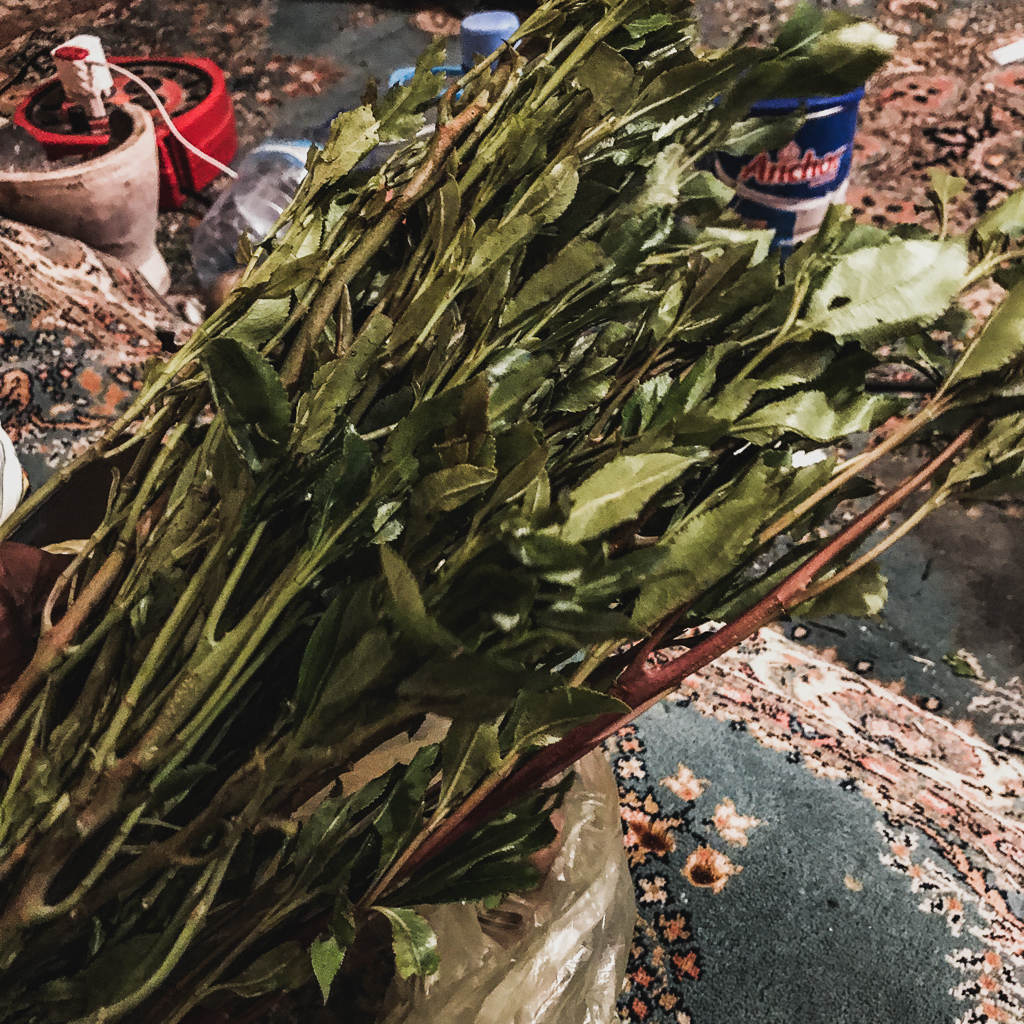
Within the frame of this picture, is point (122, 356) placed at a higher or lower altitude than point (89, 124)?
lower

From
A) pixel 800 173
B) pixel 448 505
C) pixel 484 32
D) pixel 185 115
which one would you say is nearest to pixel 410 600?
pixel 448 505

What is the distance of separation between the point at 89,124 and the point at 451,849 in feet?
4.11

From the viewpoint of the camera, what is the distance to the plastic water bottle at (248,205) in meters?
1.42

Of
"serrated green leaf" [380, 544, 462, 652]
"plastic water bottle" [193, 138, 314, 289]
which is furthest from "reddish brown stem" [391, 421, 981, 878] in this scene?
"plastic water bottle" [193, 138, 314, 289]

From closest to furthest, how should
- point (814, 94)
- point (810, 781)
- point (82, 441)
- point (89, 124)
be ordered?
point (814, 94), point (810, 781), point (82, 441), point (89, 124)

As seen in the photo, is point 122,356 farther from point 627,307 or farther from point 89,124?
point 627,307

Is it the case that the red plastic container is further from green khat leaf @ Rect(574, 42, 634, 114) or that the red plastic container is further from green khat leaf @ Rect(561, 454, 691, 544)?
green khat leaf @ Rect(561, 454, 691, 544)

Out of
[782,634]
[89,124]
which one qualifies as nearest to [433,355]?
[782,634]

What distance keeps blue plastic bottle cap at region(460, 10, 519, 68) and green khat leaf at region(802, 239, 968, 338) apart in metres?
1.10

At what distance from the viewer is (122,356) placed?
106 centimetres

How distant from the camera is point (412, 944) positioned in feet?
1.03

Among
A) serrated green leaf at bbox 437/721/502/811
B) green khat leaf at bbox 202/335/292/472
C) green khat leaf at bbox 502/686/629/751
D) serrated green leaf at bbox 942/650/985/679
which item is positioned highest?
green khat leaf at bbox 202/335/292/472

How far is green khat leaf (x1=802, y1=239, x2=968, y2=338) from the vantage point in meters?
0.34

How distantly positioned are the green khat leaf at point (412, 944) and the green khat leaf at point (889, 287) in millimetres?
267
